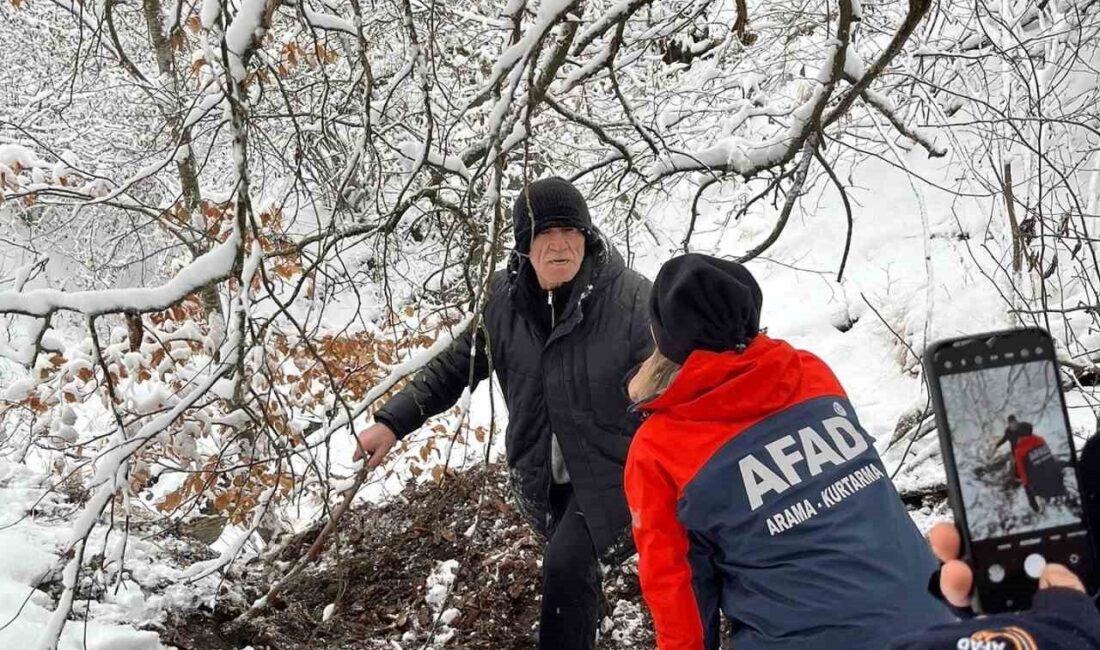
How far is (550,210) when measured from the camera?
2.66 meters

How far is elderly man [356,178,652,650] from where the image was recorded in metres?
2.58

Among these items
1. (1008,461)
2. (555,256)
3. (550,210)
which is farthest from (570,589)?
(1008,461)

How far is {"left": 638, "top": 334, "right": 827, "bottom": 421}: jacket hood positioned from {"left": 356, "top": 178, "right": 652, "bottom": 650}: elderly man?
814mm

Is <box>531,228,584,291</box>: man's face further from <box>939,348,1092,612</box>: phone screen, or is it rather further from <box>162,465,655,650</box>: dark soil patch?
<box>939,348,1092,612</box>: phone screen

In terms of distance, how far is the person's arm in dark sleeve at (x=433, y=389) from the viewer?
283 cm

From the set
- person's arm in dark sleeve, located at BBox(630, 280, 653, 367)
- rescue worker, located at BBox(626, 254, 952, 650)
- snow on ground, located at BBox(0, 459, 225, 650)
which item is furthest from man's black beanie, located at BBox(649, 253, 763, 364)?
snow on ground, located at BBox(0, 459, 225, 650)

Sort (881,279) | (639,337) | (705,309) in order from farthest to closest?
(881,279) → (639,337) → (705,309)

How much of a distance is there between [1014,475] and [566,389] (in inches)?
66.7

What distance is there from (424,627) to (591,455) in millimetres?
1815

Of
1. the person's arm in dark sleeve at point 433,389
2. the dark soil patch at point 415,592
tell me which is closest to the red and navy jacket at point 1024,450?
the person's arm in dark sleeve at point 433,389

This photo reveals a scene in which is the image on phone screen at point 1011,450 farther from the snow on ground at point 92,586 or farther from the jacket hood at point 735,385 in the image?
the snow on ground at point 92,586

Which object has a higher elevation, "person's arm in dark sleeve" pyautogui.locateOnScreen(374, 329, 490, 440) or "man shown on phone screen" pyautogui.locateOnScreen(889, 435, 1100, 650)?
"person's arm in dark sleeve" pyautogui.locateOnScreen(374, 329, 490, 440)

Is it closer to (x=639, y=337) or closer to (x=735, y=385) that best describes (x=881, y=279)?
(x=639, y=337)

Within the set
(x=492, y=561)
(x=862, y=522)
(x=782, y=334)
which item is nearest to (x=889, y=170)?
(x=782, y=334)
